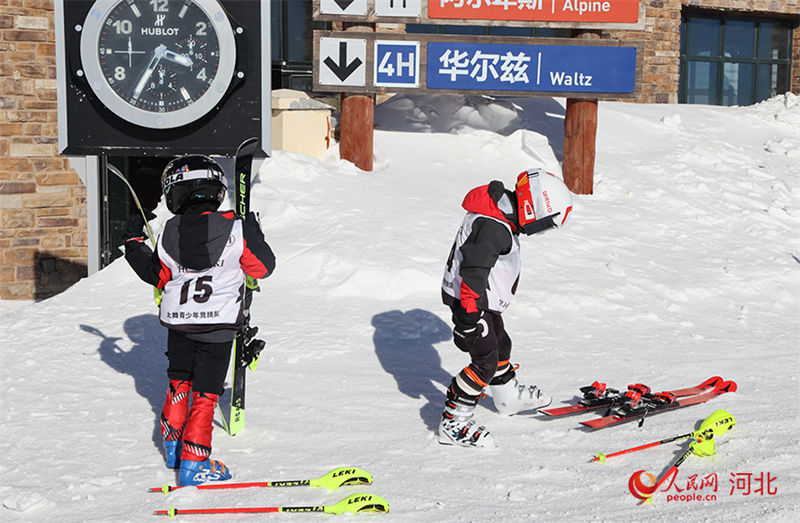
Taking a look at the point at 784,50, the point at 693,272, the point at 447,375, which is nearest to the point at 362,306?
the point at 447,375

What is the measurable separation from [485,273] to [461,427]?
838 mm

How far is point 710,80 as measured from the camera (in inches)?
688

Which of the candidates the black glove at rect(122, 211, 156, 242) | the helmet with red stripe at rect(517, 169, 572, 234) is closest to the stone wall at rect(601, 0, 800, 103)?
the helmet with red stripe at rect(517, 169, 572, 234)

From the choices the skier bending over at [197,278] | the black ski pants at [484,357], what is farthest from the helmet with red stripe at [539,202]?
the skier bending over at [197,278]

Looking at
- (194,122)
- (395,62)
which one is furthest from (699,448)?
(395,62)

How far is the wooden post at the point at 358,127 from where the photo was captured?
411 inches

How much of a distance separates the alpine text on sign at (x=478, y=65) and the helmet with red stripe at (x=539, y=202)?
5.72 meters

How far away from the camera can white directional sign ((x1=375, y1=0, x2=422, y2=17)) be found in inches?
394

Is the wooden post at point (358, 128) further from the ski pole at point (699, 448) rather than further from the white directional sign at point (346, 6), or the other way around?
the ski pole at point (699, 448)

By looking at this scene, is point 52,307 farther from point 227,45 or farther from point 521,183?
point 521,183

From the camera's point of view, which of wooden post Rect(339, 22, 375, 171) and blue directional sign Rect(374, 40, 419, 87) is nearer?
blue directional sign Rect(374, 40, 419, 87)

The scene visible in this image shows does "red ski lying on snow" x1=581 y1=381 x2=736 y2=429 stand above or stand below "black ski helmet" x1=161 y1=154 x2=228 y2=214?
below

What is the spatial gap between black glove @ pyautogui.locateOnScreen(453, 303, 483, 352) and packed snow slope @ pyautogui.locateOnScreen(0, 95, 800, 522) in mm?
571

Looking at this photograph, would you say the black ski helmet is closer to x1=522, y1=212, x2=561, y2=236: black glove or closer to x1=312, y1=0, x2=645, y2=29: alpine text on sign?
x1=522, y1=212, x2=561, y2=236: black glove
